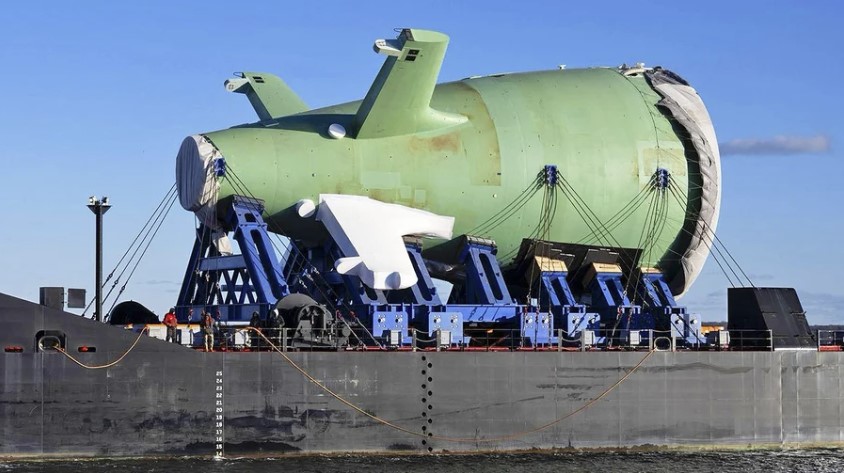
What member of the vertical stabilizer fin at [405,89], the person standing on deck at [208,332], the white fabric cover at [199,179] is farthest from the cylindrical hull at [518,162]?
the person standing on deck at [208,332]

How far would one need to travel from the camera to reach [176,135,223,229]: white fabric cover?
39.4 metres

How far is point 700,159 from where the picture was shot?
151 feet

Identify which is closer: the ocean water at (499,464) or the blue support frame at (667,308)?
the ocean water at (499,464)

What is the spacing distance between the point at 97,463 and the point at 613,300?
2010 centimetres

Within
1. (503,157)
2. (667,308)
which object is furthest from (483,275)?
(667,308)

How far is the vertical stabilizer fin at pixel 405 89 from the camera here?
38.9 metres

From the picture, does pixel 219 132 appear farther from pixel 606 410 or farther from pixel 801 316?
pixel 801 316

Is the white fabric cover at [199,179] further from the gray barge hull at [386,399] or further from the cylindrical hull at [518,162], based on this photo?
the gray barge hull at [386,399]

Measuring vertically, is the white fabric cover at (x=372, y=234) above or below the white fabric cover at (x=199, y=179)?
below

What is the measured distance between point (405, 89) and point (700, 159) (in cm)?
1260

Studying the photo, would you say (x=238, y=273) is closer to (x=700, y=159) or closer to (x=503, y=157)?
(x=503, y=157)

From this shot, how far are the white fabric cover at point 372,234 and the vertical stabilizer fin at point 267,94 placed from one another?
24.4ft

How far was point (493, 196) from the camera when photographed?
139 feet

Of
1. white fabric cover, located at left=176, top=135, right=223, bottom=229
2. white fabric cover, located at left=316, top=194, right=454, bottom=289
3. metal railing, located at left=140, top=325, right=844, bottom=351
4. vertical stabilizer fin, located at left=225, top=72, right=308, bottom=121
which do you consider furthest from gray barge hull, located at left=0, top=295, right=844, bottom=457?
vertical stabilizer fin, located at left=225, top=72, right=308, bottom=121
